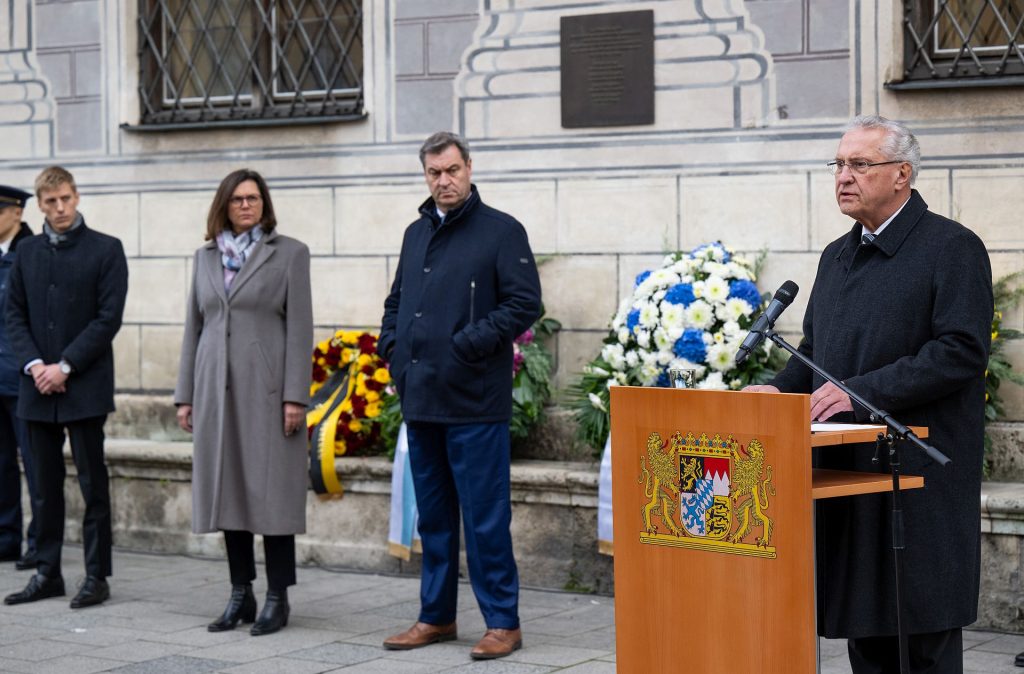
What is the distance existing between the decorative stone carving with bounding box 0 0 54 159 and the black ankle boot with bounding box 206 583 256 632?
4173 millimetres

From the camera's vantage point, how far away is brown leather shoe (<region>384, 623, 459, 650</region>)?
624 cm

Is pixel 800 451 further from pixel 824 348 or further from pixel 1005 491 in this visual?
pixel 1005 491

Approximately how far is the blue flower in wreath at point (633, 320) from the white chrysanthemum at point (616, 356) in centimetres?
11

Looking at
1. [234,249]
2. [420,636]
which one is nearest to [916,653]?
[420,636]

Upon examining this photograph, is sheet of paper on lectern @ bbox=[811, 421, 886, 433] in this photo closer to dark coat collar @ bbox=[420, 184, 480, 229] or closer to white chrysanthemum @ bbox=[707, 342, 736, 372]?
dark coat collar @ bbox=[420, 184, 480, 229]

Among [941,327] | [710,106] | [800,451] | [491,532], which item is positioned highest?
[710,106]

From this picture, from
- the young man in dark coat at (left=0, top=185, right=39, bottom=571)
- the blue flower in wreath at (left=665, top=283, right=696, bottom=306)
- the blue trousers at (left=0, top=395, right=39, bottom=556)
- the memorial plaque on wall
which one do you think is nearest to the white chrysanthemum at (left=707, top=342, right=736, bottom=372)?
the blue flower in wreath at (left=665, top=283, right=696, bottom=306)

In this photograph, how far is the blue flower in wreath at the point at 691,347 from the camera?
7.32 m

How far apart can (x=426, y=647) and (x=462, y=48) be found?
3.61m

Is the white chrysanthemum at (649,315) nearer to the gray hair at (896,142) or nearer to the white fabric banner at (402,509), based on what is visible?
the white fabric banner at (402,509)

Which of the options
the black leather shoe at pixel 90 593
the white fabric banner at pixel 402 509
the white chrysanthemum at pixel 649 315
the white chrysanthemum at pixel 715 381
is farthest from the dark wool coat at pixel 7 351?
the white chrysanthemum at pixel 715 381

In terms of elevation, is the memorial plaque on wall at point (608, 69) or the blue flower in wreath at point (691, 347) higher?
the memorial plaque on wall at point (608, 69)

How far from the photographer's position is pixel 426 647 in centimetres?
629

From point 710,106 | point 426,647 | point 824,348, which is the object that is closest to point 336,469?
point 426,647
